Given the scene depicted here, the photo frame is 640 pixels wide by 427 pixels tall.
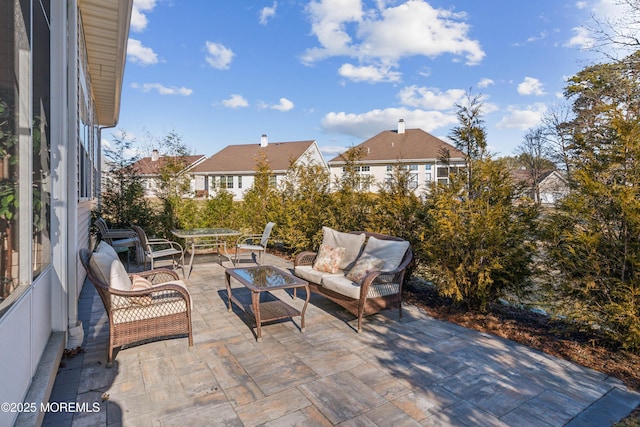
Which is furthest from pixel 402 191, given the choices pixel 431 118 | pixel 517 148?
pixel 517 148

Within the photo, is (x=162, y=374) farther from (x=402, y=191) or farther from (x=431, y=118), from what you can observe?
(x=431, y=118)

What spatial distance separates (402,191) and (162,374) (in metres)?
4.37

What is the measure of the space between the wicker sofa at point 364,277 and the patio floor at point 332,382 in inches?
13.1

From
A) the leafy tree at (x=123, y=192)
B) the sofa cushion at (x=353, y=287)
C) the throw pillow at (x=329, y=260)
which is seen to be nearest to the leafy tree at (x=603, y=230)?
the sofa cushion at (x=353, y=287)

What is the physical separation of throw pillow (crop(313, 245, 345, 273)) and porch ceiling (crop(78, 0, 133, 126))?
406 cm

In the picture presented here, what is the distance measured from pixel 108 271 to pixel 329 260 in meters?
2.75

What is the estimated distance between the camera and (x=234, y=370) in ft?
9.60

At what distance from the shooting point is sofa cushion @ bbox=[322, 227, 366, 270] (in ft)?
16.3

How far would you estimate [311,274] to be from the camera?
4.70 m

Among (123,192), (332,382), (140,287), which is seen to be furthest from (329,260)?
(123,192)

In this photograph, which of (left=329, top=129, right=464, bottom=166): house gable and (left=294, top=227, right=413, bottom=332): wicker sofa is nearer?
(left=294, top=227, right=413, bottom=332): wicker sofa

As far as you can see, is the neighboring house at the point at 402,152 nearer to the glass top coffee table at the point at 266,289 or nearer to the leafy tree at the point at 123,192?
the leafy tree at the point at 123,192

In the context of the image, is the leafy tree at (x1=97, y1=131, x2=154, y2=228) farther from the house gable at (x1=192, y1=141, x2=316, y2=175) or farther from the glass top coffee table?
the house gable at (x1=192, y1=141, x2=316, y2=175)

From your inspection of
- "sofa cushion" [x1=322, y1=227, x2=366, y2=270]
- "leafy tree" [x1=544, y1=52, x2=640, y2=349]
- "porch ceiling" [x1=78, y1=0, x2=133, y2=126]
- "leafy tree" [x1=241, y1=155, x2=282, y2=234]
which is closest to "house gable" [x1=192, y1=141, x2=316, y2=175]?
"leafy tree" [x1=241, y1=155, x2=282, y2=234]
